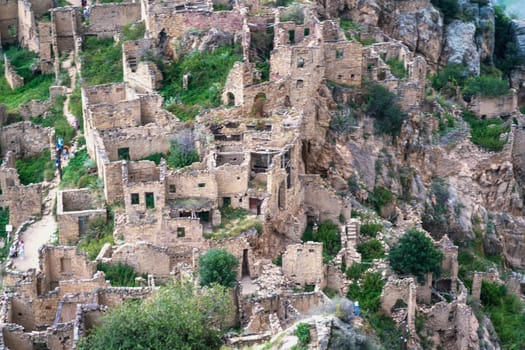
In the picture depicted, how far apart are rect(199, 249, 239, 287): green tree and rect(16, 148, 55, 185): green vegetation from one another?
13641 mm

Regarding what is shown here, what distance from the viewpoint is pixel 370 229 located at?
60719 mm

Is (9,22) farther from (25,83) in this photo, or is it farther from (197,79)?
(197,79)

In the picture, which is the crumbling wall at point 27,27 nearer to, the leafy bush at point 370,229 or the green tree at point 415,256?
the leafy bush at point 370,229

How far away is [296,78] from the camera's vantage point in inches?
2516

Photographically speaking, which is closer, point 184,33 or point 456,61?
point 184,33

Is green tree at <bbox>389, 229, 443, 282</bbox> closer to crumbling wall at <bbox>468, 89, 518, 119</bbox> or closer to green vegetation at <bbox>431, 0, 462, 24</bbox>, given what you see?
crumbling wall at <bbox>468, 89, 518, 119</bbox>

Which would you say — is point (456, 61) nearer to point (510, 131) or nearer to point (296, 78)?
point (510, 131)

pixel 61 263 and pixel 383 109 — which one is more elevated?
pixel 383 109

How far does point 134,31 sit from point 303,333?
30291mm

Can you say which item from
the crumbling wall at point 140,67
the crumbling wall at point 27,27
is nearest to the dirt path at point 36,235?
the crumbling wall at point 140,67

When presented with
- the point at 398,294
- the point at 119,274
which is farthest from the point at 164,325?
the point at 398,294

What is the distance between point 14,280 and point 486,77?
37187mm

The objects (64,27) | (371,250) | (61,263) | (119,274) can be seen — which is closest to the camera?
(119,274)

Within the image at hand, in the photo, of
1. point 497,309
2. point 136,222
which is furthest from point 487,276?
point 136,222
